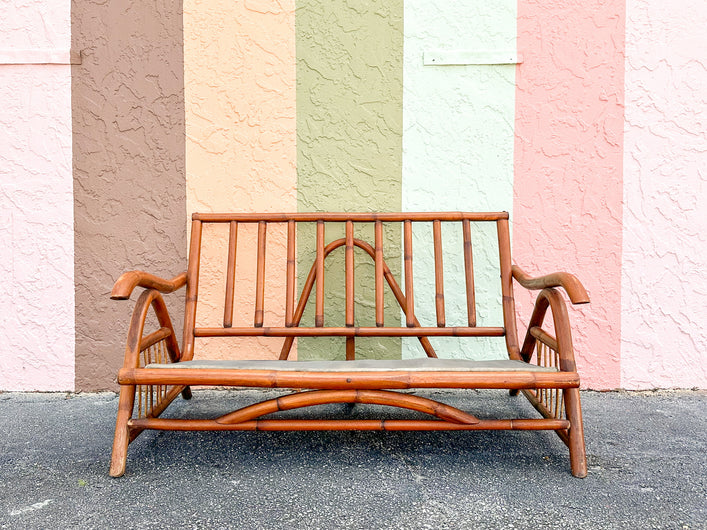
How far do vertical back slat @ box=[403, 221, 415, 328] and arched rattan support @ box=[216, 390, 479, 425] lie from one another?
1.91 ft

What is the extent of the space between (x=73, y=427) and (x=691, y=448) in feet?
7.75

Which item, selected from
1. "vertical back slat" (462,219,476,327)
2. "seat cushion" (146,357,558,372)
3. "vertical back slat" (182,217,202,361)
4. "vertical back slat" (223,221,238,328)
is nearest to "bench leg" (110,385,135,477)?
"seat cushion" (146,357,558,372)

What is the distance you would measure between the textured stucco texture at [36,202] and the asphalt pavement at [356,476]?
33 centimetres

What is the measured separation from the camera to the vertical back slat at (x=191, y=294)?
2.04 meters

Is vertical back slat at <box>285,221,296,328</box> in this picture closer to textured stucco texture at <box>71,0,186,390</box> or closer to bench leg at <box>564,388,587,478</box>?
textured stucco texture at <box>71,0,186,390</box>

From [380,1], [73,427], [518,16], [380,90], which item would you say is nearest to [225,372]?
[73,427]

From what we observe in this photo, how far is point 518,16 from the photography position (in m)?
2.33

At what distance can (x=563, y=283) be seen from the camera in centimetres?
161

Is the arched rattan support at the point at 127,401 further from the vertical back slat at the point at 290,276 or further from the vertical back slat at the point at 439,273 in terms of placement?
the vertical back slat at the point at 439,273

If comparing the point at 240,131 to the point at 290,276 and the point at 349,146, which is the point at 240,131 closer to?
the point at 349,146

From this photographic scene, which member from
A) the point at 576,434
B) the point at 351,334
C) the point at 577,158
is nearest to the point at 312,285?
the point at 351,334

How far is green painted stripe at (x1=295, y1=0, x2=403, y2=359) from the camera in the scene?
2.34m

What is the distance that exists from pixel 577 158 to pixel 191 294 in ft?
6.15

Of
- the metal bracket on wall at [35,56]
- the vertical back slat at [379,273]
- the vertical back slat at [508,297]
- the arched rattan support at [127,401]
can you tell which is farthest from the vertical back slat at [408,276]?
the metal bracket on wall at [35,56]
